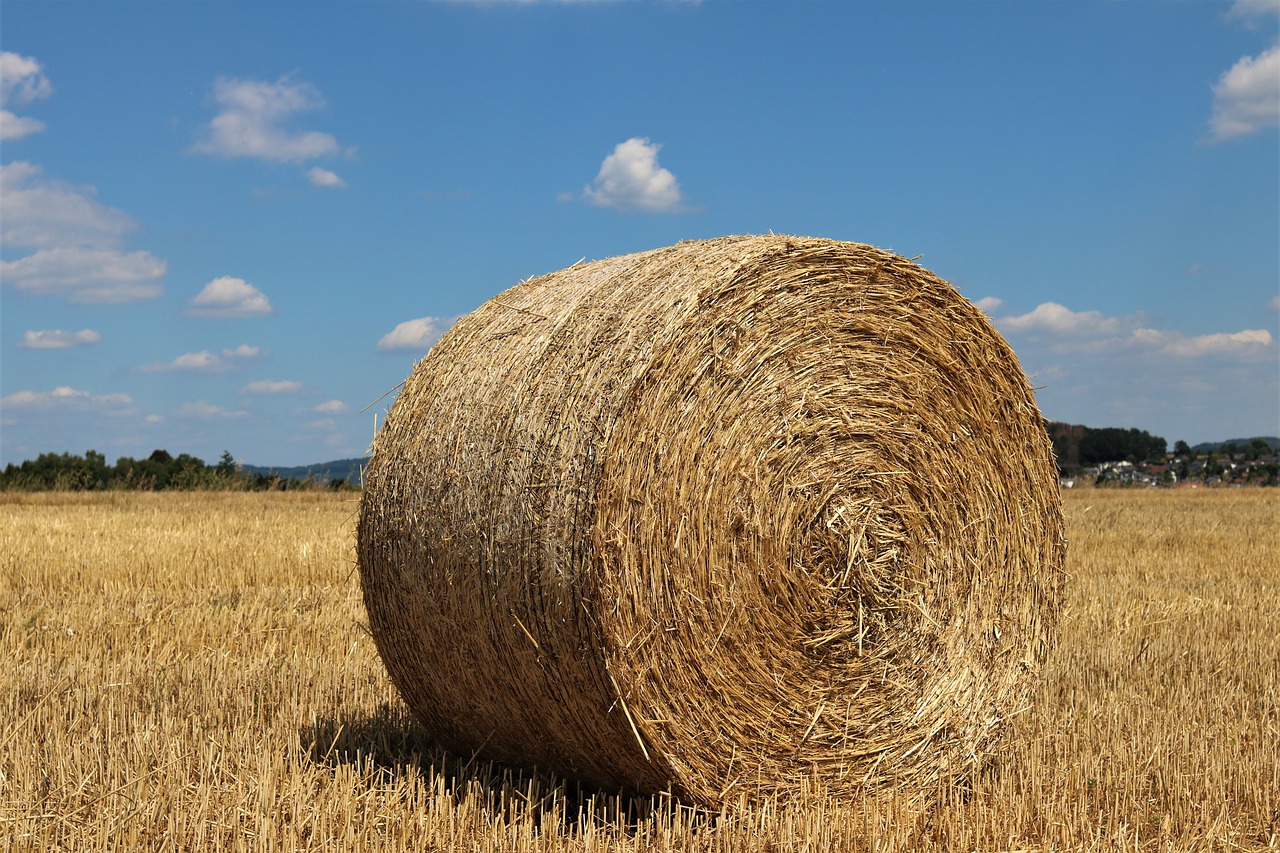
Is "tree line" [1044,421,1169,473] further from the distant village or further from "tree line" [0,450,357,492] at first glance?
"tree line" [0,450,357,492]

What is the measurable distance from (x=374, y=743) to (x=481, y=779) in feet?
2.54

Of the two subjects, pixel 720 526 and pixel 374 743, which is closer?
pixel 720 526

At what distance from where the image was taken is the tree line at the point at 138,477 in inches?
961

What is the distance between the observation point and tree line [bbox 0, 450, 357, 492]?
2441cm

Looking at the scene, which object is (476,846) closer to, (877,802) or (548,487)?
(548,487)

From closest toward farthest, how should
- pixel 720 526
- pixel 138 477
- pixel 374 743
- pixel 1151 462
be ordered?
pixel 720 526 → pixel 374 743 → pixel 138 477 → pixel 1151 462

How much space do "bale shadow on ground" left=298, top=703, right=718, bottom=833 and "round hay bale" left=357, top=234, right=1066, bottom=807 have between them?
114mm

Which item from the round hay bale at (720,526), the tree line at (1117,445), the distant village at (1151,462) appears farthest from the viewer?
the tree line at (1117,445)

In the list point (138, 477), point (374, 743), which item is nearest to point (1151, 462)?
point (138, 477)

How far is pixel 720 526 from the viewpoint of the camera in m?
4.61

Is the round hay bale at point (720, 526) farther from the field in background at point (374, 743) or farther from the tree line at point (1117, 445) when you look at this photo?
the tree line at point (1117, 445)

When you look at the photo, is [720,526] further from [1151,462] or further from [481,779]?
[1151,462]

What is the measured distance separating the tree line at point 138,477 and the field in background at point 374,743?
1388 cm

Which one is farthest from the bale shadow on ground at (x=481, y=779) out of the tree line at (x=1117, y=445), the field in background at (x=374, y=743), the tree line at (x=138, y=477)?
the tree line at (x=1117, y=445)
